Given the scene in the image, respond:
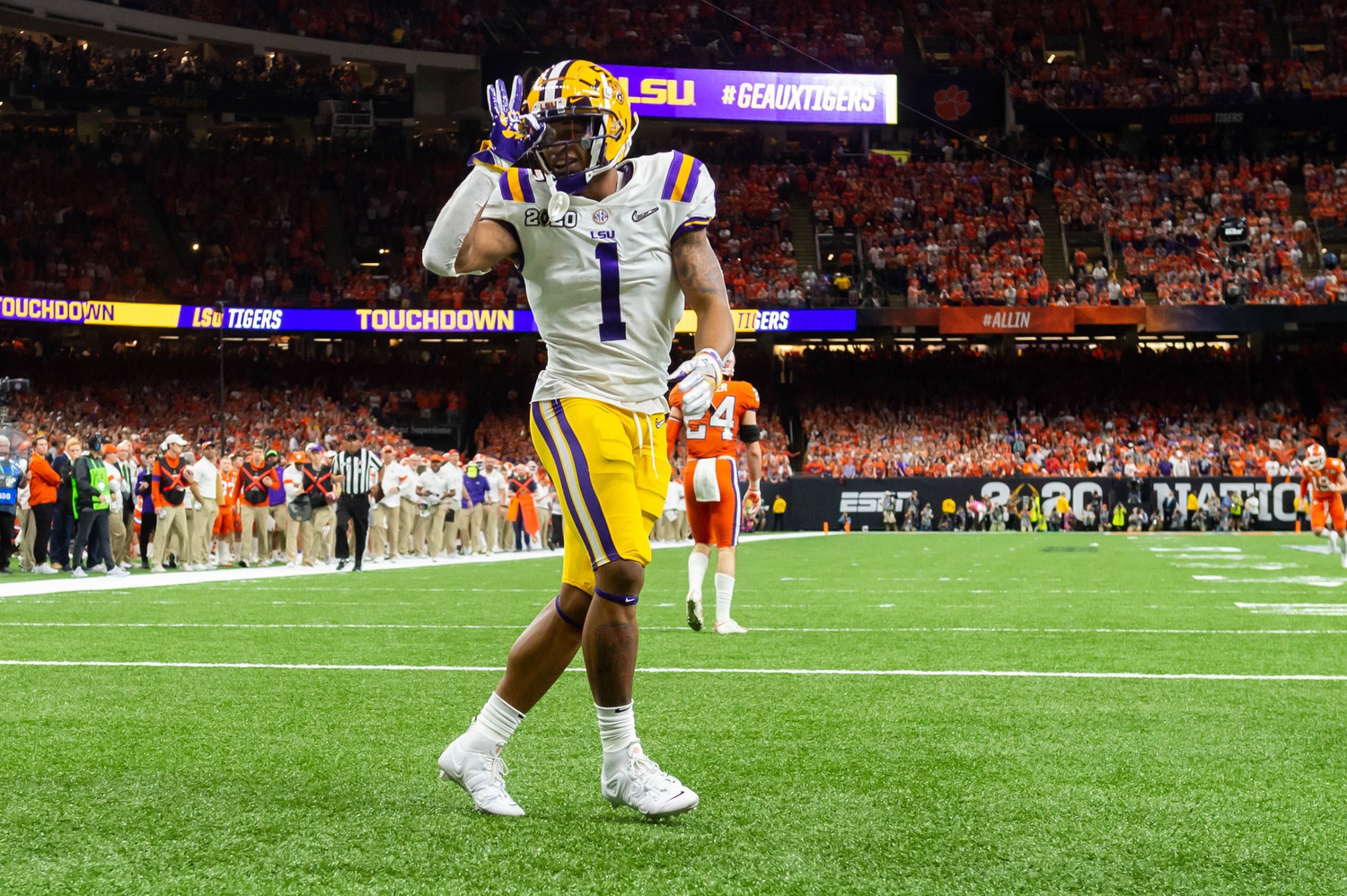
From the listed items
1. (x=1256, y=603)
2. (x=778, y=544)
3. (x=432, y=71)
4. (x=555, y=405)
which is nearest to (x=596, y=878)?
(x=555, y=405)

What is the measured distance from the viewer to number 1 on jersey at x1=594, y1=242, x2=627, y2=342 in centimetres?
388

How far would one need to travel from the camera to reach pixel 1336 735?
471cm

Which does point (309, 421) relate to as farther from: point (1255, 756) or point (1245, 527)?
point (1255, 756)

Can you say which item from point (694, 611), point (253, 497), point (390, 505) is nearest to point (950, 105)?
point (390, 505)

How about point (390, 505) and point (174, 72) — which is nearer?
point (390, 505)

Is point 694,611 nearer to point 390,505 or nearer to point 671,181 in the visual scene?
point 671,181

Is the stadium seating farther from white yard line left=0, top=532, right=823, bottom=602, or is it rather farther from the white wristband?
the white wristband

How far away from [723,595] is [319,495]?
433 inches

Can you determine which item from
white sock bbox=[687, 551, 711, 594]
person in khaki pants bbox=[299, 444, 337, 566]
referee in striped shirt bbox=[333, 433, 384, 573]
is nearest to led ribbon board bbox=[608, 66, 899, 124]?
person in khaki pants bbox=[299, 444, 337, 566]

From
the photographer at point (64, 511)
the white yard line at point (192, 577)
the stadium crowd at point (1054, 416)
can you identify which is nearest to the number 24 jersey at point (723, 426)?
the white yard line at point (192, 577)

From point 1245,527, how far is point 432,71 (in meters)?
26.5

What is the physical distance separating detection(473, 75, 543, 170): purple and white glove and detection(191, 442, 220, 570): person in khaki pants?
15.7 meters

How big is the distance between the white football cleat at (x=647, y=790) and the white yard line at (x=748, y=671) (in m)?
2.94

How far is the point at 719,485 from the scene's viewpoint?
9234mm
